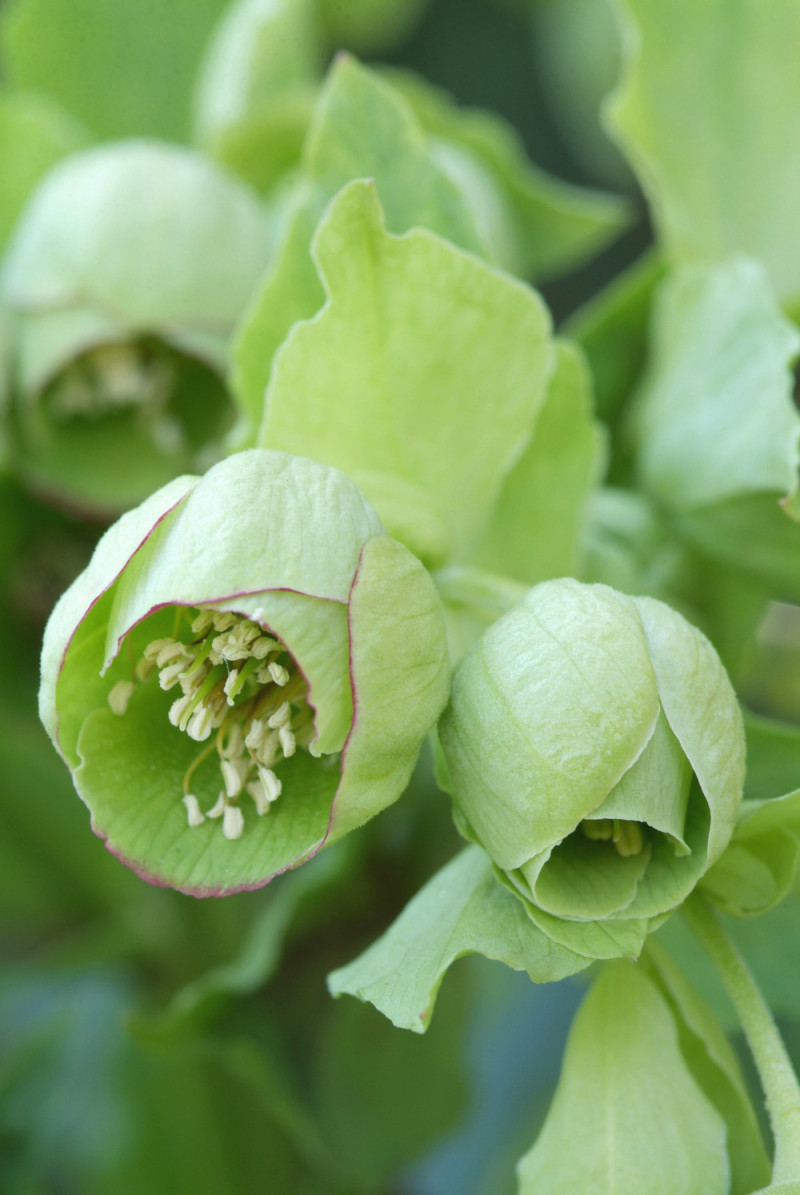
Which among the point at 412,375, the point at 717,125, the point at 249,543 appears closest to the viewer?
the point at 249,543

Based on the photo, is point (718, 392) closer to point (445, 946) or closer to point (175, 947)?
point (445, 946)

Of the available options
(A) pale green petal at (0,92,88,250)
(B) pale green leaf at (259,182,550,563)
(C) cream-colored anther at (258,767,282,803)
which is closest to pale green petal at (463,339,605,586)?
(B) pale green leaf at (259,182,550,563)

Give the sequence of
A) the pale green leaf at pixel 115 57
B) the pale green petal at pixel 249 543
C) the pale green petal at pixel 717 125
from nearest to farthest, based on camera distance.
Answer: the pale green petal at pixel 249 543 → the pale green petal at pixel 717 125 → the pale green leaf at pixel 115 57

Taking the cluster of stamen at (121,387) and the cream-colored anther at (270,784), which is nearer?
the cream-colored anther at (270,784)

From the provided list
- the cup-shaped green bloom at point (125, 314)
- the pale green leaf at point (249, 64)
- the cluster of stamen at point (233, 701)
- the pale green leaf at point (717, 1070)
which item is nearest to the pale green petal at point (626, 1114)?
the pale green leaf at point (717, 1070)

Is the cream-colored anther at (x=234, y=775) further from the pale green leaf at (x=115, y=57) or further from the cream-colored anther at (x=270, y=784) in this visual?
the pale green leaf at (x=115, y=57)

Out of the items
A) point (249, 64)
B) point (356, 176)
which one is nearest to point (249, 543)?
point (356, 176)
